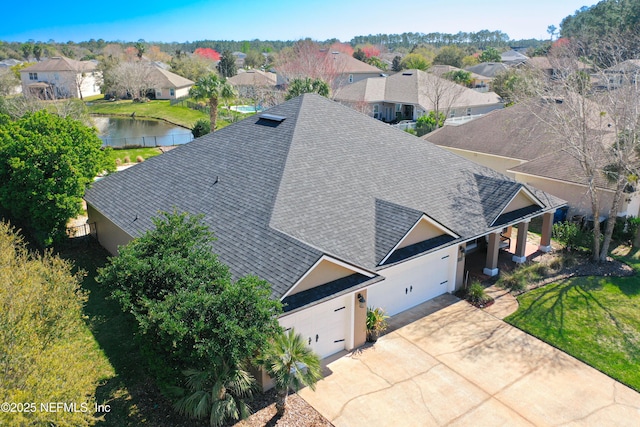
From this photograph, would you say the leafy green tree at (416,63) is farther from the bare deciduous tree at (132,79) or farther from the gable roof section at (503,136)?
the gable roof section at (503,136)

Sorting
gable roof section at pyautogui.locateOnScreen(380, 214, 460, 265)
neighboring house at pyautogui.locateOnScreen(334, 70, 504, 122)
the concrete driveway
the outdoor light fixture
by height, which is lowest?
the concrete driveway

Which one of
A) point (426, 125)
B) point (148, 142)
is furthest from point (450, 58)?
point (148, 142)

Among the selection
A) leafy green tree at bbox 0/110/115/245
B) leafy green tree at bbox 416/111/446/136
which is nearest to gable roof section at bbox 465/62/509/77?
leafy green tree at bbox 416/111/446/136

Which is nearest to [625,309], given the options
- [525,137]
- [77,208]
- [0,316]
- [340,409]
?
[340,409]

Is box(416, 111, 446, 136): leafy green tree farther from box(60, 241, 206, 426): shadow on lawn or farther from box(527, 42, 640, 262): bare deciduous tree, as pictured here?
box(60, 241, 206, 426): shadow on lawn

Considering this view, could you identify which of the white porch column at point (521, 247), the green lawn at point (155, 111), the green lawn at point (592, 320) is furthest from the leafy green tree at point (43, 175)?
the green lawn at point (155, 111)

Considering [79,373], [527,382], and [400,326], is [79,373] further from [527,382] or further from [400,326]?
[527,382]

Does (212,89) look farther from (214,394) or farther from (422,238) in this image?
(214,394)
